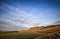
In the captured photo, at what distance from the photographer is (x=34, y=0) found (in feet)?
16.0

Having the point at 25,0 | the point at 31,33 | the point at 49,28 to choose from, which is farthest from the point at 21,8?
the point at 49,28

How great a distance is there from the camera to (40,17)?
4848 millimetres

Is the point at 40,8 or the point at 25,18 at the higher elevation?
the point at 40,8

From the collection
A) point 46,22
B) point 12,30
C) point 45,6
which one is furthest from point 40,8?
point 12,30

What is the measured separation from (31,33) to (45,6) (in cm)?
122

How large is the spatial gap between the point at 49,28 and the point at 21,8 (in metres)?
1.36

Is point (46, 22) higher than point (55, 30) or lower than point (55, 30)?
higher

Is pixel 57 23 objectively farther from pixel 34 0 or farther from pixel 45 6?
pixel 34 0

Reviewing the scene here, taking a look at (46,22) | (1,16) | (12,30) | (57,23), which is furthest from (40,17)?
(1,16)

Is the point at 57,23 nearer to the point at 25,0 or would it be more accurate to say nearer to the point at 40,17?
the point at 40,17

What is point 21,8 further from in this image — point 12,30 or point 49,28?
point 49,28

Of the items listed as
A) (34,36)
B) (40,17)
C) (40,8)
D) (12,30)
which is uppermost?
(40,8)

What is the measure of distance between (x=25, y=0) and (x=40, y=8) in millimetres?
684

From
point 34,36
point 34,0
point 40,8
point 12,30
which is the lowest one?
point 34,36
